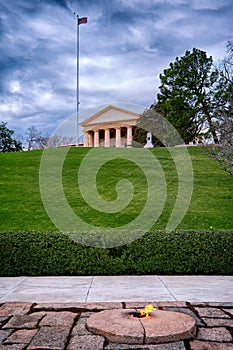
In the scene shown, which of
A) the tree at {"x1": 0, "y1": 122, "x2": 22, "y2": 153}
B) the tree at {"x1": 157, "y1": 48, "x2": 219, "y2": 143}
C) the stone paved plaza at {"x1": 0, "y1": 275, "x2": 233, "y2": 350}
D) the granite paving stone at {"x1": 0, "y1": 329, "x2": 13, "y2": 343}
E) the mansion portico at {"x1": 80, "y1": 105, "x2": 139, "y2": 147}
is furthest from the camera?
the mansion portico at {"x1": 80, "y1": 105, "x2": 139, "y2": 147}

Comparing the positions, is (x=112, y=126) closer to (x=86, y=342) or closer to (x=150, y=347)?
(x=86, y=342)

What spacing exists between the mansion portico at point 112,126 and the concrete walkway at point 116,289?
117ft

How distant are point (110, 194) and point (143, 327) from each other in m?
9.06

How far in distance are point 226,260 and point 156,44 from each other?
351 inches

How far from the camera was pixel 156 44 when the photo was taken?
1245cm

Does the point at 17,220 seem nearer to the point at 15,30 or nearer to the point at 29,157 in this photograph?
the point at 15,30

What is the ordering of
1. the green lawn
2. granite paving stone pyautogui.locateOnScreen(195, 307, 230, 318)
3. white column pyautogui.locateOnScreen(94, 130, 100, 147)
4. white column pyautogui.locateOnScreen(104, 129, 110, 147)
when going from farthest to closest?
white column pyautogui.locateOnScreen(94, 130, 100, 147) < white column pyautogui.locateOnScreen(104, 129, 110, 147) < the green lawn < granite paving stone pyautogui.locateOnScreen(195, 307, 230, 318)

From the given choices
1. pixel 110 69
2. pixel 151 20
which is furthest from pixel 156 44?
pixel 110 69

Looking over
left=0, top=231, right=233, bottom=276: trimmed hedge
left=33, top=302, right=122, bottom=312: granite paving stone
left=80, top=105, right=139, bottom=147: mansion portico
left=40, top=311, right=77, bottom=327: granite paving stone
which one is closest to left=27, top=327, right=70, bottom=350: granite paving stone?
left=40, top=311, right=77, bottom=327: granite paving stone

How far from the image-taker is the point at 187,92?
103 feet

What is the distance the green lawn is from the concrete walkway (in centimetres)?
383

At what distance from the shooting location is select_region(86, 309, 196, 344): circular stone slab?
2871 mm

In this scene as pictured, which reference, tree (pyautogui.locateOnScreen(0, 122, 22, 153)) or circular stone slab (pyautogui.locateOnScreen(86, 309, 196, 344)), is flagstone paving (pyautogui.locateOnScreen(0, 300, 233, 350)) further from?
tree (pyautogui.locateOnScreen(0, 122, 22, 153))

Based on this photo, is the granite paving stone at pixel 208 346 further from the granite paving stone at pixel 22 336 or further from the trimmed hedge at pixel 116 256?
the trimmed hedge at pixel 116 256
